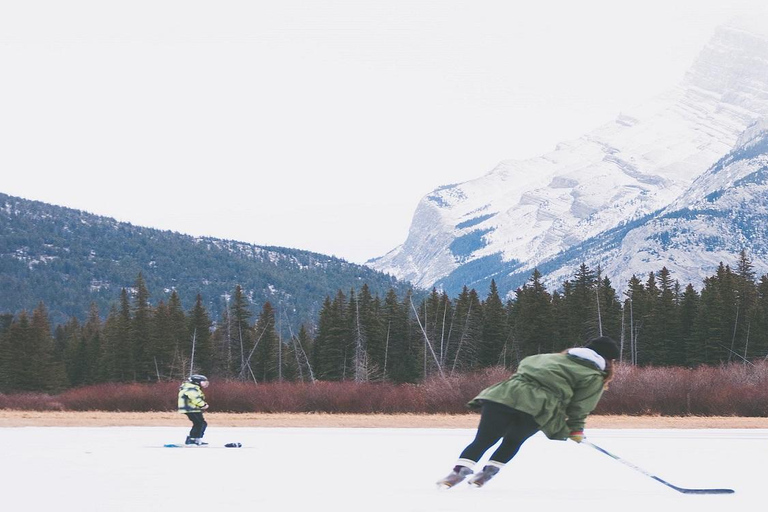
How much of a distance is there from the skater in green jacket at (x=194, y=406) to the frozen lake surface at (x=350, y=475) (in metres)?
0.61

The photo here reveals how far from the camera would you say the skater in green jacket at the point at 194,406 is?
15.5m

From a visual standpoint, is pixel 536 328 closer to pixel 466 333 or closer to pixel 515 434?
pixel 466 333

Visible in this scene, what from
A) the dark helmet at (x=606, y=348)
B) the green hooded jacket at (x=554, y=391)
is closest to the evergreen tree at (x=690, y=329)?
the dark helmet at (x=606, y=348)

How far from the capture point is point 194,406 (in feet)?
A: 52.0

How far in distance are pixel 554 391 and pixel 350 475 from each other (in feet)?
9.17

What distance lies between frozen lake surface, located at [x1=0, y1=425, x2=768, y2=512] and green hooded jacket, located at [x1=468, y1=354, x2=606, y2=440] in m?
0.72

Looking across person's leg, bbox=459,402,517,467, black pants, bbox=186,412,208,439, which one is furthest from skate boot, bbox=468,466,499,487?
black pants, bbox=186,412,208,439

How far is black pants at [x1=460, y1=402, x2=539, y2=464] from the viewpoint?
8852 millimetres

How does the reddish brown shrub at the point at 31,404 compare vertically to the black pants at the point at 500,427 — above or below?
above

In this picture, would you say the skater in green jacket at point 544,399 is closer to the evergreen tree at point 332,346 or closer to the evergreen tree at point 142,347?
the evergreen tree at point 332,346

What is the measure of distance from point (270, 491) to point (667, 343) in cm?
7262

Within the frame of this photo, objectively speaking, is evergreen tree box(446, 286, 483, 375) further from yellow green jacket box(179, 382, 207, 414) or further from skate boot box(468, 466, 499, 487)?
skate boot box(468, 466, 499, 487)

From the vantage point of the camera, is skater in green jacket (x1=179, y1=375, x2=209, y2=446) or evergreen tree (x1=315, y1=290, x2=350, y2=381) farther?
evergreen tree (x1=315, y1=290, x2=350, y2=381)

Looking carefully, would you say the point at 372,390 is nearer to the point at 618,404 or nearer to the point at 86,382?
the point at 618,404
